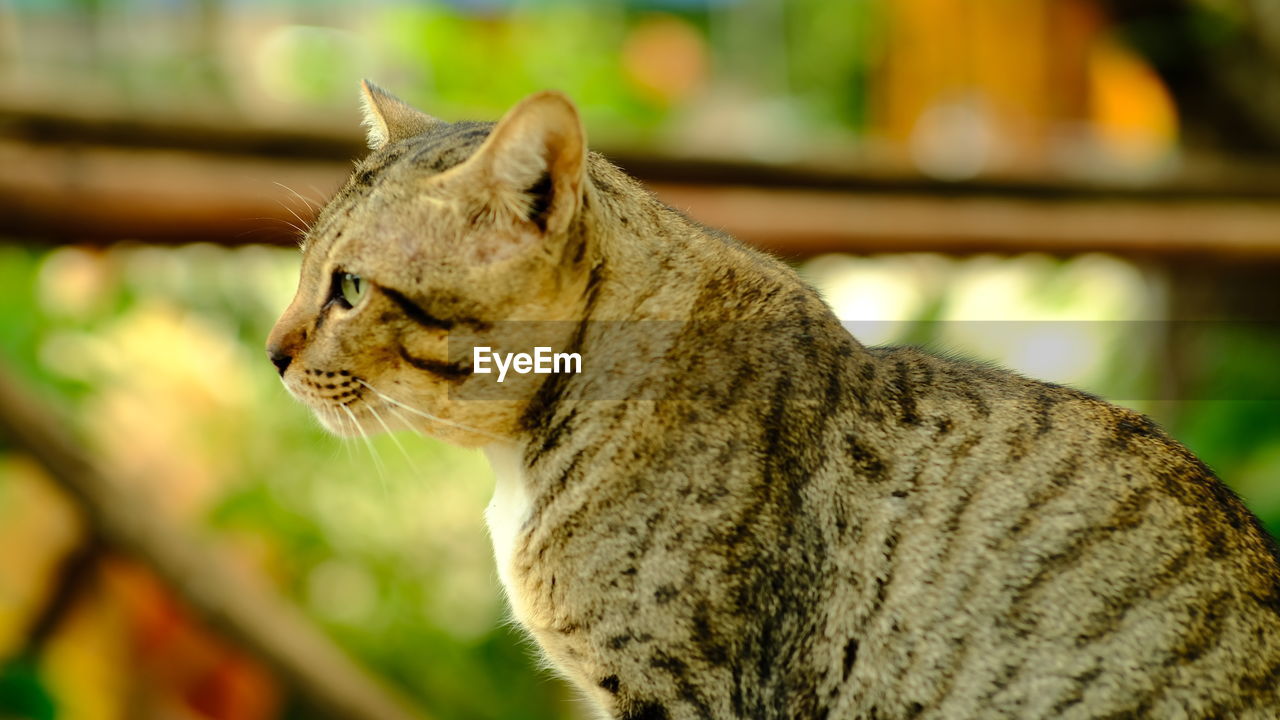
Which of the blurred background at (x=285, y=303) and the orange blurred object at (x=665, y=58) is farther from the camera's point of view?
the orange blurred object at (x=665, y=58)

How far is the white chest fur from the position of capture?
1.18 metres

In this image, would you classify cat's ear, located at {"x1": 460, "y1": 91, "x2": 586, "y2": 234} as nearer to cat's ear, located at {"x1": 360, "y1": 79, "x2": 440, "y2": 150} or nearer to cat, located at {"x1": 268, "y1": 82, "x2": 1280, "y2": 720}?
cat, located at {"x1": 268, "y1": 82, "x2": 1280, "y2": 720}

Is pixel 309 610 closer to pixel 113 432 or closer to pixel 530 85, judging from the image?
pixel 113 432

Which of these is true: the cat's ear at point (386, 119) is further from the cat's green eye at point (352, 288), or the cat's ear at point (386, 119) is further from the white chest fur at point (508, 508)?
the white chest fur at point (508, 508)

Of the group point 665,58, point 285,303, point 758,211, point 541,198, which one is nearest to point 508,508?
point 541,198

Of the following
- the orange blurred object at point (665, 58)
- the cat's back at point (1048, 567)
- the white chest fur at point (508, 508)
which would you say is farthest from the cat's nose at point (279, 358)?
the orange blurred object at point (665, 58)

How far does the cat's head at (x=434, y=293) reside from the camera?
1.09 metres

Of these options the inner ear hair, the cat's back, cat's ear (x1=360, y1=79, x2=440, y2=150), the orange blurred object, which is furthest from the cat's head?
the orange blurred object

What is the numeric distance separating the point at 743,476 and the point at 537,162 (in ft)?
1.04

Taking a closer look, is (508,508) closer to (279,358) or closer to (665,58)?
(279,358)

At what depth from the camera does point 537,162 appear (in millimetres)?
1020

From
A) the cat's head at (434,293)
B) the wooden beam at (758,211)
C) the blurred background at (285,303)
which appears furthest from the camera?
the blurred background at (285,303)

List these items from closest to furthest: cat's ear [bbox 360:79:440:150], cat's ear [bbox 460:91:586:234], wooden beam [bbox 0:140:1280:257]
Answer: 1. cat's ear [bbox 460:91:586:234]
2. cat's ear [bbox 360:79:440:150]
3. wooden beam [bbox 0:140:1280:257]

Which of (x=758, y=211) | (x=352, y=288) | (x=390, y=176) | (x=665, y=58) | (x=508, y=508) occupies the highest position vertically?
(x=665, y=58)
